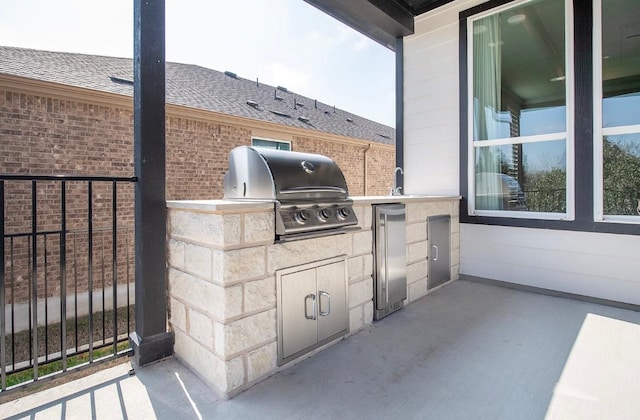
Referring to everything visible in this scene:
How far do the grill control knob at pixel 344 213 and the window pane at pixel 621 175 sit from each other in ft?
9.13

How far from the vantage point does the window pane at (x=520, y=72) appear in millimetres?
3645

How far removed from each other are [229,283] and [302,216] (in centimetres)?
63

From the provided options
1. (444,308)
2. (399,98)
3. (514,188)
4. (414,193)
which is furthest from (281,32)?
(444,308)

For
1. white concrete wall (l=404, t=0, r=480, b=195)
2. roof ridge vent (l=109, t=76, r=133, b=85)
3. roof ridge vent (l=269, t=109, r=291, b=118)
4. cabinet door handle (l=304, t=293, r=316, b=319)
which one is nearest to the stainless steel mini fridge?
cabinet door handle (l=304, t=293, r=316, b=319)

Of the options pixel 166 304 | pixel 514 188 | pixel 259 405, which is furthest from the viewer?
pixel 514 188

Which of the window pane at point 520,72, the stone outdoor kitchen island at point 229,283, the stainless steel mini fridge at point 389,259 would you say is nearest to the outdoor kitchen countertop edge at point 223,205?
the stone outdoor kitchen island at point 229,283

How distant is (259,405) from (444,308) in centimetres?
211

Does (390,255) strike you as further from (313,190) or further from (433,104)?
(433,104)

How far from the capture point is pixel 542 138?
12.1 ft

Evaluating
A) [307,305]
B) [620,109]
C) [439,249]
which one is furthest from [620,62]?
[307,305]

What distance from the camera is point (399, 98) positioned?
15.9ft

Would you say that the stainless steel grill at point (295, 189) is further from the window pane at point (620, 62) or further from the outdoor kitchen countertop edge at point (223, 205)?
the window pane at point (620, 62)

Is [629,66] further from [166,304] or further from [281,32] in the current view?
[281,32]

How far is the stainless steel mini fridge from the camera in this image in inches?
113
